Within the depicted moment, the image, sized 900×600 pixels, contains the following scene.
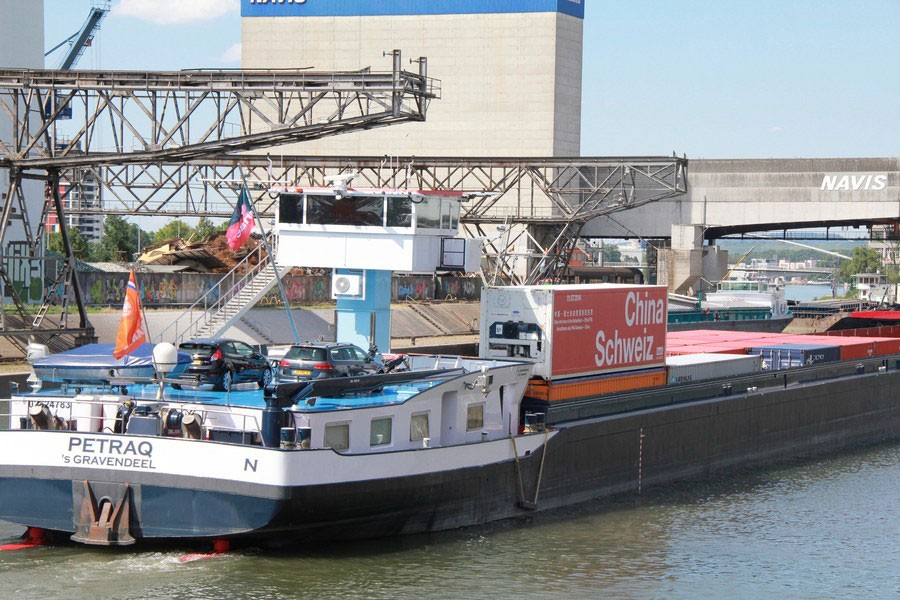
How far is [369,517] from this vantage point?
82.1 feet

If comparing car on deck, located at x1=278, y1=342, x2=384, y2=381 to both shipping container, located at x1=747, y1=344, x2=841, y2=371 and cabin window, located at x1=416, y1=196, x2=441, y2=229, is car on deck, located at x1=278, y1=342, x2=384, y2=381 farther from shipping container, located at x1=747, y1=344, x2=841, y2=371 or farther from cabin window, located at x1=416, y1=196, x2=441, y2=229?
shipping container, located at x1=747, y1=344, x2=841, y2=371

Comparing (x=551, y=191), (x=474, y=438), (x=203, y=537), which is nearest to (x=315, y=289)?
(x=551, y=191)

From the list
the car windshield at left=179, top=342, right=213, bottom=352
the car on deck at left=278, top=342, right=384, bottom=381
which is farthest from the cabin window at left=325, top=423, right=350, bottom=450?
the car windshield at left=179, top=342, right=213, bottom=352

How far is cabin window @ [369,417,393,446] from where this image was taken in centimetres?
2583

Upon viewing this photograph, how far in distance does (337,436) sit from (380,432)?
1.22m

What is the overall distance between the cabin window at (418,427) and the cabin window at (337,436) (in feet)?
6.17

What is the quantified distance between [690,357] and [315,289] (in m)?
27.3

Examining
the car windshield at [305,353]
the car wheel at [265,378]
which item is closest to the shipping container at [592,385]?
the car windshield at [305,353]

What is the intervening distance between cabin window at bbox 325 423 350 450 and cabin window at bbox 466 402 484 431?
4006mm

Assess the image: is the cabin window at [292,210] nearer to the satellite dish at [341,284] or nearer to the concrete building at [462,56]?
the satellite dish at [341,284]

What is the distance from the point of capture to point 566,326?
1250 inches

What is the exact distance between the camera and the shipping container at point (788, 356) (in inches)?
1774

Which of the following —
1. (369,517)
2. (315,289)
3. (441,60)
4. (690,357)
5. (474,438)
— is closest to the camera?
(369,517)

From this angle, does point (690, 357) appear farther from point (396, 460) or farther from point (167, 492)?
point (167, 492)
